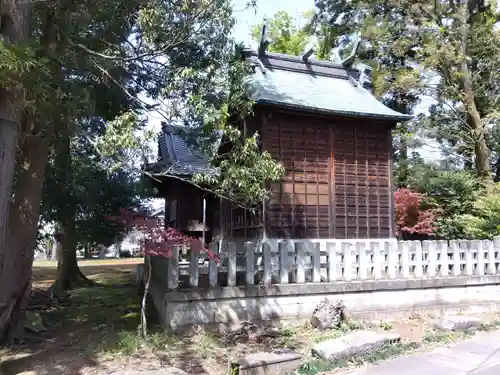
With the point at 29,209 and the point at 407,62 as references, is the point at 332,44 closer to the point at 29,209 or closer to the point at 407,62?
the point at 407,62

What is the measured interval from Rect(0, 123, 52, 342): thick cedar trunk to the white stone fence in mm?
2458

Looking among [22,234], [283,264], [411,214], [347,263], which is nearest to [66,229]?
[22,234]

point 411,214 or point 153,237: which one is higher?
point 411,214

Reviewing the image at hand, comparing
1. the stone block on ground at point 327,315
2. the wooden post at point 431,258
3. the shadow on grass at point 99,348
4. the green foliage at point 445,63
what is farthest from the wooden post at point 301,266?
the green foliage at point 445,63

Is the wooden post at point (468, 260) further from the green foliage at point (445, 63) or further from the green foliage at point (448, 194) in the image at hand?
the green foliage at point (445, 63)

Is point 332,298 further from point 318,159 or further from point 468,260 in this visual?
point 318,159

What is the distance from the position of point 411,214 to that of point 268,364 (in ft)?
41.1

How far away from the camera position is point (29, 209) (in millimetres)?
7441

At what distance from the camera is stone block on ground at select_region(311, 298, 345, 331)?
7668 mm

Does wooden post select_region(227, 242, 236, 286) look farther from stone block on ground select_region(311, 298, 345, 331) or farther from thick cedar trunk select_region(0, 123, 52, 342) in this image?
thick cedar trunk select_region(0, 123, 52, 342)

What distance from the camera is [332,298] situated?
8406mm

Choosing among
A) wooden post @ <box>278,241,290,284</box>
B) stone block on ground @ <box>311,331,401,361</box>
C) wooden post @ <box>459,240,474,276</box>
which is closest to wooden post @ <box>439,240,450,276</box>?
wooden post @ <box>459,240,474,276</box>

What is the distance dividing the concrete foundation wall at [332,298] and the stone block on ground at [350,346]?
158 cm

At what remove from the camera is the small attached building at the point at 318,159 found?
10.9 meters
